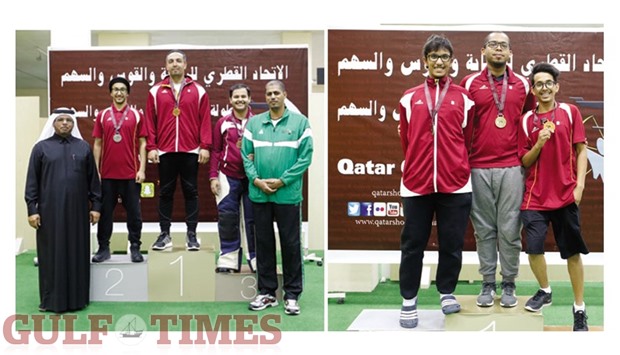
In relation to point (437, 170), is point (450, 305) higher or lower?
lower

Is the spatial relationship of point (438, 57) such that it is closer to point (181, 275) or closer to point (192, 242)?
point (192, 242)

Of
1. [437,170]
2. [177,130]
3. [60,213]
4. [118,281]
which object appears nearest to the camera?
[437,170]

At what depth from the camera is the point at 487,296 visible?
4.07 metres

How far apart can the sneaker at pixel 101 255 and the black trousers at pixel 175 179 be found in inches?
21.6

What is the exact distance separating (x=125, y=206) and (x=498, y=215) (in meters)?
3.06

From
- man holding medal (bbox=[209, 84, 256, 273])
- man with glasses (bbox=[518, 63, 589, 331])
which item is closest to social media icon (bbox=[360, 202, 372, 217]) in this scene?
man holding medal (bbox=[209, 84, 256, 273])

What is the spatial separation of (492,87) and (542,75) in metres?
0.31

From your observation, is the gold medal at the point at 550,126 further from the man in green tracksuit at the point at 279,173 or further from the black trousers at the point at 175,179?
the black trousers at the point at 175,179

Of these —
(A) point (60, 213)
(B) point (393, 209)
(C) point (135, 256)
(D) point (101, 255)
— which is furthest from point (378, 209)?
(A) point (60, 213)

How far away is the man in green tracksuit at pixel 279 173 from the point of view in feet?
15.5

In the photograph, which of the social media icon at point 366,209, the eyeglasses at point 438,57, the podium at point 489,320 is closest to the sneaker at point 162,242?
the social media icon at point 366,209

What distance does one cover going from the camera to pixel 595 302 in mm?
5426

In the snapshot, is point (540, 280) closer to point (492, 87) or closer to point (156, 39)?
point (492, 87)

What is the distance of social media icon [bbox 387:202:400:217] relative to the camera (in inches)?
206
